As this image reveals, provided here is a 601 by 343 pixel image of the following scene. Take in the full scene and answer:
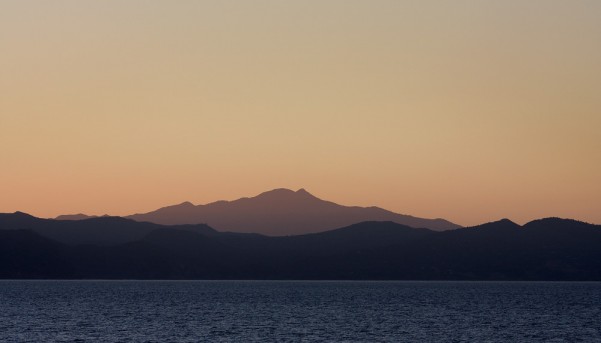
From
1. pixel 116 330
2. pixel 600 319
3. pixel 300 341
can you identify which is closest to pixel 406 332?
pixel 300 341

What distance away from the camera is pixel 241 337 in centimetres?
14550

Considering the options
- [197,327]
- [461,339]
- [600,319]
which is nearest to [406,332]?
[461,339]

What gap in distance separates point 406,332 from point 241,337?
2852 cm

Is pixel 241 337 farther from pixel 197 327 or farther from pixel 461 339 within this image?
pixel 461 339

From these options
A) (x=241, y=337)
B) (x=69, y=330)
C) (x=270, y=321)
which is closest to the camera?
(x=241, y=337)

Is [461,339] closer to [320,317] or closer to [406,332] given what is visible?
[406,332]

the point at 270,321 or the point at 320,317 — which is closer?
the point at 270,321

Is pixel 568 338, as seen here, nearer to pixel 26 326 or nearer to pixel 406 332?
pixel 406 332

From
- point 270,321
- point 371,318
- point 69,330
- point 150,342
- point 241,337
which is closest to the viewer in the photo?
point 150,342

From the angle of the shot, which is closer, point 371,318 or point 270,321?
point 270,321

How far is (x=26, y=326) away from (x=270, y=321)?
4465 centimetres

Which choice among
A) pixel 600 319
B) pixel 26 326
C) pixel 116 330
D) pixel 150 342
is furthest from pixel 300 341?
pixel 600 319

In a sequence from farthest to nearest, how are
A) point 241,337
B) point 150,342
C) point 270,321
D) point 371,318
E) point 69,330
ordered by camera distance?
point 371,318, point 270,321, point 69,330, point 241,337, point 150,342

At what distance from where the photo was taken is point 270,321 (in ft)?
601
